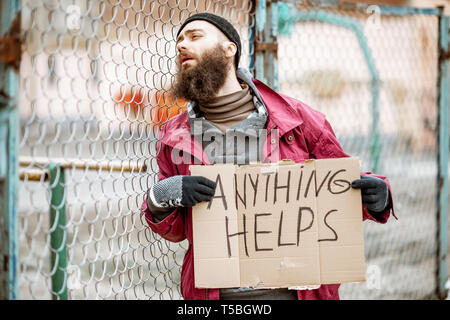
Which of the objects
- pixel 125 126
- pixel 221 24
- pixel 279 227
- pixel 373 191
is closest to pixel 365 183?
pixel 373 191

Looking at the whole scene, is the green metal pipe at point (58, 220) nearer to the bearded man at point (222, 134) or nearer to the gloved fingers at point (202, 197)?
the bearded man at point (222, 134)

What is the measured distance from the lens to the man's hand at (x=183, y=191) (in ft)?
6.45

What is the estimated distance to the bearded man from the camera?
2158 millimetres

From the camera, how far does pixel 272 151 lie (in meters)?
2.25

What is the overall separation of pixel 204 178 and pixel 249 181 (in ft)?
0.64

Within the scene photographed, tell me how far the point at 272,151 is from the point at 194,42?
68cm

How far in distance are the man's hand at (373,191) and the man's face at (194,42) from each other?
0.98 metres

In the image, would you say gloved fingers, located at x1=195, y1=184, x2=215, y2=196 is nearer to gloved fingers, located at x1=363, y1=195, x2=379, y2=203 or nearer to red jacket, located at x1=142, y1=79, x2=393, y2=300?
red jacket, located at x1=142, y1=79, x2=393, y2=300

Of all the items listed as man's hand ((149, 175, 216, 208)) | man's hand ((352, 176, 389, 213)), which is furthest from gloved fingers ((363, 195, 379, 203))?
man's hand ((149, 175, 216, 208))

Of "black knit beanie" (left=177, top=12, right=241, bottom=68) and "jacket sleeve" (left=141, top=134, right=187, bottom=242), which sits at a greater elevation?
"black knit beanie" (left=177, top=12, right=241, bottom=68)

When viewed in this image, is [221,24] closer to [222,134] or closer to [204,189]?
[222,134]

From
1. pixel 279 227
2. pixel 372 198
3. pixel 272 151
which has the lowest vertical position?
pixel 279 227

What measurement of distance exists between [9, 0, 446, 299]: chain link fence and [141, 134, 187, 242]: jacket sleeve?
0.15 meters

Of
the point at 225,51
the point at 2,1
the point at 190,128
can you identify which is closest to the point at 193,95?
the point at 190,128
